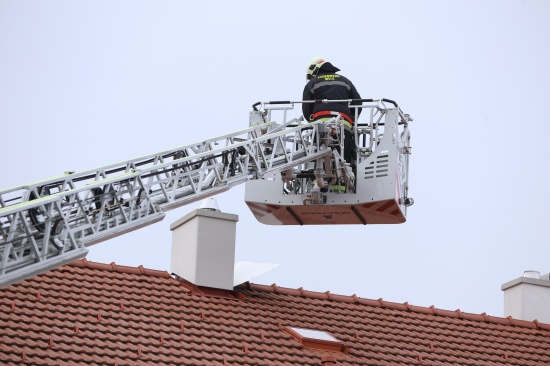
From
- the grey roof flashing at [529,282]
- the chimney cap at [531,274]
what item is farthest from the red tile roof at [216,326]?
the chimney cap at [531,274]

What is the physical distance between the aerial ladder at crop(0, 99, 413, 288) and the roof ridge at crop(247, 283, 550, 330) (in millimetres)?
1150

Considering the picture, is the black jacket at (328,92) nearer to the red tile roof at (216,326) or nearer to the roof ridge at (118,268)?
the red tile roof at (216,326)

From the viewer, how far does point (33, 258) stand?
1666 cm

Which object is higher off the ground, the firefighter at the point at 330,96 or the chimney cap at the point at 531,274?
the firefighter at the point at 330,96

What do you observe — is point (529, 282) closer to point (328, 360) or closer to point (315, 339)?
point (315, 339)

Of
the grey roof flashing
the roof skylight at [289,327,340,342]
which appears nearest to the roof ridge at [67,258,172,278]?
the roof skylight at [289,327,340,342]

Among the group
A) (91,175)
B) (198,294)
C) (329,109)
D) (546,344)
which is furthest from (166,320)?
(546,344)

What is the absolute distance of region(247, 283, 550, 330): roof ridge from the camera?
2197 cm

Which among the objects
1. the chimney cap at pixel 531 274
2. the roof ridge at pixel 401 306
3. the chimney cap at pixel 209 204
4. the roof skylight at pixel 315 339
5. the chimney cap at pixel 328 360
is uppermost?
the chimney cap at pixel 209 204

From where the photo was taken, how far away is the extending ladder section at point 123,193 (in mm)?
16609

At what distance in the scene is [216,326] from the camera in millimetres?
19859

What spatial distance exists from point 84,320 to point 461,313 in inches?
260

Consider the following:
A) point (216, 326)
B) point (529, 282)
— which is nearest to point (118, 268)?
point (216, 326)

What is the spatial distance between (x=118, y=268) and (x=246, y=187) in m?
2.73
